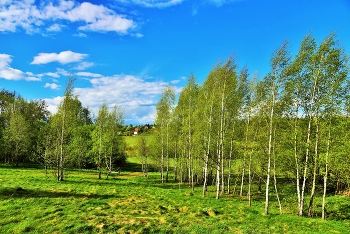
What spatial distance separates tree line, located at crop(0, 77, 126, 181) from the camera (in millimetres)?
33812

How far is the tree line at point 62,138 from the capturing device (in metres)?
33.8

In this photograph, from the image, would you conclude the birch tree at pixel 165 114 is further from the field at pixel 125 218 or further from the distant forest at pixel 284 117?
the field at pixel 125 218

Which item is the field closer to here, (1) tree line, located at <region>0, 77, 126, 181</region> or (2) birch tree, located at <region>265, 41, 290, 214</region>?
(2) birch tree, located at <region>265, 41, 290, 214</region>

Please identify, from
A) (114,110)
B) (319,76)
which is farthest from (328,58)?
(114,110)

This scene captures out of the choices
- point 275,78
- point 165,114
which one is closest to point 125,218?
point 275,78

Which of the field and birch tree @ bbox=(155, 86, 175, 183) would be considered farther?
birch tree @ bbox=(155, 86, 175, 183)

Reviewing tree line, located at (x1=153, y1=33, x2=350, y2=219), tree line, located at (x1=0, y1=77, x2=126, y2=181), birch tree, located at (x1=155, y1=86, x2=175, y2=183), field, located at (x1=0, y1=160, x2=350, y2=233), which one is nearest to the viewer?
field, located at (x1=0, y1=160, x2=350, y2=233)

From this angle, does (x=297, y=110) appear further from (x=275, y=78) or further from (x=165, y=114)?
(x=165, y=114)

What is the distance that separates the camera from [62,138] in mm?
31766

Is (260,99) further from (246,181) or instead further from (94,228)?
(246,181)

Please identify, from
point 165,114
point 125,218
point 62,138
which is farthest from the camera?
point 165,114

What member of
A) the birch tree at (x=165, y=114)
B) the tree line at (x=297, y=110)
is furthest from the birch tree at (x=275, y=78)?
the birch tree at (x=165, y=114)

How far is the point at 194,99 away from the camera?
112ft

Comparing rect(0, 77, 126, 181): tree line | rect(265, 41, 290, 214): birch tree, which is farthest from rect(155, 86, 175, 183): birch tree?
rect(265, 41, 290, 214): birch tree
